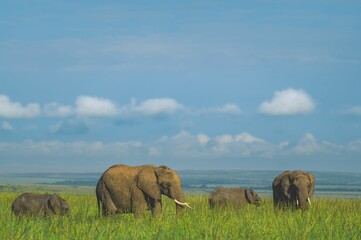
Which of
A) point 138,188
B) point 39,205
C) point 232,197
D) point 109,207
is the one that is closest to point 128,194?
point 138,188

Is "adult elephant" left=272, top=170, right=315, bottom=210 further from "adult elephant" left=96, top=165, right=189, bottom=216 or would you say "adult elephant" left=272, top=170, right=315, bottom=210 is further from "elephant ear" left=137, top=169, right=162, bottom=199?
"elephant ear" left=137, top=169, right=162, bottom=199

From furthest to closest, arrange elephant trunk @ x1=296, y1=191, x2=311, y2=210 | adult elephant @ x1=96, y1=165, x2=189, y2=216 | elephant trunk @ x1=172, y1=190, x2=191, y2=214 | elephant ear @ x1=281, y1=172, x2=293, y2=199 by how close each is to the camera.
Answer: elephant ear @ x1=281, y1=172, x2=293, y2=199 < elephant trunk @ x1=296, y1=191, x2=311, y2=210 < adult elephant @ x1=96, y1=165, x2=189, y2=216 < elephant trunk @ x1=172, y1=190, x2=191, y2=214

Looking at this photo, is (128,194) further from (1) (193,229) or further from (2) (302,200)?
(2) (302,200)

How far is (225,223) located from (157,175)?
336 centimetres

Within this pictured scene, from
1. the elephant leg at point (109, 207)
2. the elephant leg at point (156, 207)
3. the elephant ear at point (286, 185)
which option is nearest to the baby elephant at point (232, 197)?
the elephant ear at point (286, 185)

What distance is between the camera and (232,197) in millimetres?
24438

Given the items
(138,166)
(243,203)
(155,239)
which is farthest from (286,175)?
(155,239)

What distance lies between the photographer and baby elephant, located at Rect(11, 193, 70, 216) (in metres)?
18.5

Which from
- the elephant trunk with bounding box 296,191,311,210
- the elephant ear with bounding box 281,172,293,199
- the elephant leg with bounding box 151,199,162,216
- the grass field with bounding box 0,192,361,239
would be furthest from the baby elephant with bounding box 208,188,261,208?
the grass field with bounding box 0,192,361,239

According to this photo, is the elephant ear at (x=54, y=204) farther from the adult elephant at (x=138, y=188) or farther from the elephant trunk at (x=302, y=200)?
the elephant trunk at (x=302, y=200)

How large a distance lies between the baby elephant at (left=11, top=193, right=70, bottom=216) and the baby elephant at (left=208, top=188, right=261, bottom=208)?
6.32m

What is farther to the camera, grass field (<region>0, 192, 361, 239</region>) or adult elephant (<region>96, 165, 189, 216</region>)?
adult elephant (<region>96, 165, 189, 216</region>)

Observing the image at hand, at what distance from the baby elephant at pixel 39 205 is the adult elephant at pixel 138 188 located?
40.6 inches

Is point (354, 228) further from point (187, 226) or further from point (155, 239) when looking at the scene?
point (155, 239)
